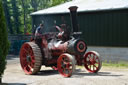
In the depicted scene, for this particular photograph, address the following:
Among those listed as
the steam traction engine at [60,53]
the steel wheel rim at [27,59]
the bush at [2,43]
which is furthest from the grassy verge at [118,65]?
the bush at [2,43]

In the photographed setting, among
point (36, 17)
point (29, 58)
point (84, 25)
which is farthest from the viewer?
point (36, 17)

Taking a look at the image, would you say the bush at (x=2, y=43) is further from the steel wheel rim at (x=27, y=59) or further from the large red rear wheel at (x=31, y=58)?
the steel wheel rim at (x=27, y=59)

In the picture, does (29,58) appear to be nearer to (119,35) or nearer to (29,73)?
(29,73)

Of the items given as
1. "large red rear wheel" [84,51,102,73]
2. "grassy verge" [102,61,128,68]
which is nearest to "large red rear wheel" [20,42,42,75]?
"large red rear wheel" [84,51,102,73]

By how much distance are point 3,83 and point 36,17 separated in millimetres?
Result: 10754

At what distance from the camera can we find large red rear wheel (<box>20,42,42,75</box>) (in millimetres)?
11242

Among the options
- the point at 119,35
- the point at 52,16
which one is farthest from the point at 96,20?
the point at 52,16

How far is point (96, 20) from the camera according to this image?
1614cm

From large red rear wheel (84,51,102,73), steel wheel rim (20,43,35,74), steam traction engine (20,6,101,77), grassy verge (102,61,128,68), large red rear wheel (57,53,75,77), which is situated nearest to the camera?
large red rear wheel (57,53,75,77)

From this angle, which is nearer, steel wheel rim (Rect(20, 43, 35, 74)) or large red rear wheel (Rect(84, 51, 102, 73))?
large red rear wheel (Rect(84, 51, 102, 73))

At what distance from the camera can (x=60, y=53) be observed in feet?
36.4

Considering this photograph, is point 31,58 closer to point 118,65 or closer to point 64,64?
point 64,64

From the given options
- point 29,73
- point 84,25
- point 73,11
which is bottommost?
point 29,73

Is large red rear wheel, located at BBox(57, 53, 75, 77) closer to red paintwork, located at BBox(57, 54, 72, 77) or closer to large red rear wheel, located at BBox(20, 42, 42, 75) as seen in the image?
red paintwork, located at BBox(57, 54, 72, 77)
